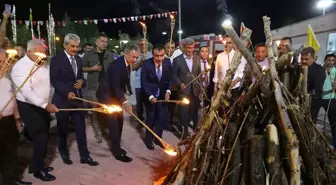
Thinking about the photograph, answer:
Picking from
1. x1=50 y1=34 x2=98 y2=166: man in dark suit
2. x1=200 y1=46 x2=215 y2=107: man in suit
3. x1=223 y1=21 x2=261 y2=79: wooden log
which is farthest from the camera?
x1=200 y1=46 x2=215 y2=107: man in suit

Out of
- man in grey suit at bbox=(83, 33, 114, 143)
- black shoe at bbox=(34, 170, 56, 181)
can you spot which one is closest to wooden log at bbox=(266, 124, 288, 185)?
black shoe at bbox=(34, 170, 56, 181)

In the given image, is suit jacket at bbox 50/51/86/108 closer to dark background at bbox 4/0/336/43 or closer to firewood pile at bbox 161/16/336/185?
firewood pile at bbox 161/16/336/185

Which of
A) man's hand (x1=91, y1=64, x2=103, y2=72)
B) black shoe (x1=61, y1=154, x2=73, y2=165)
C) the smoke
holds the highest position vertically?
the smoke

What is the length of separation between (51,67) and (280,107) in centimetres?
381

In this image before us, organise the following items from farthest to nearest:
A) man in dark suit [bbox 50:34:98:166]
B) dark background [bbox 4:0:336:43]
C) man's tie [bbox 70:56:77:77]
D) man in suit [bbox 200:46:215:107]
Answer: dark background [bbox 4:0:336:43] < man in suit [bbox 200:46:215:107] < man's tie [bbox 70:56:77:77] < man in dark suit [bbox 50:34:98:166]

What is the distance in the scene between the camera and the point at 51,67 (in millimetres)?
4914

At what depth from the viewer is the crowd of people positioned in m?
4.22

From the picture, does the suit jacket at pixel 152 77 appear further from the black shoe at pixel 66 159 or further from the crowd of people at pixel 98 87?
the black shoe at pixel 66 159

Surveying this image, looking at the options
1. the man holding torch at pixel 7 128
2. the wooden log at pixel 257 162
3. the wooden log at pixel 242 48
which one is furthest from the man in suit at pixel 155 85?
the wooden log at pixel 257 162

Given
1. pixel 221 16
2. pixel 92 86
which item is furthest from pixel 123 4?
pixel 92 86

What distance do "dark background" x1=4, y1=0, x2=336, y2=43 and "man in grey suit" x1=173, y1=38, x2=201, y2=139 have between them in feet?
80.1

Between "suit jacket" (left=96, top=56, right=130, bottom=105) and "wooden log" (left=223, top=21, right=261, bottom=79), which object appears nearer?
"wooden log" (left=223, top=21, right=261, bottom=79)

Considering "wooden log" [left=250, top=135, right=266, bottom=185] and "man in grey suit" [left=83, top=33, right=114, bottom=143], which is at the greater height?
"man in grey suit" [left=83, top=33, right=114, bottom=143]

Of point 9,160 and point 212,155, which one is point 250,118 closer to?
point 212,155
